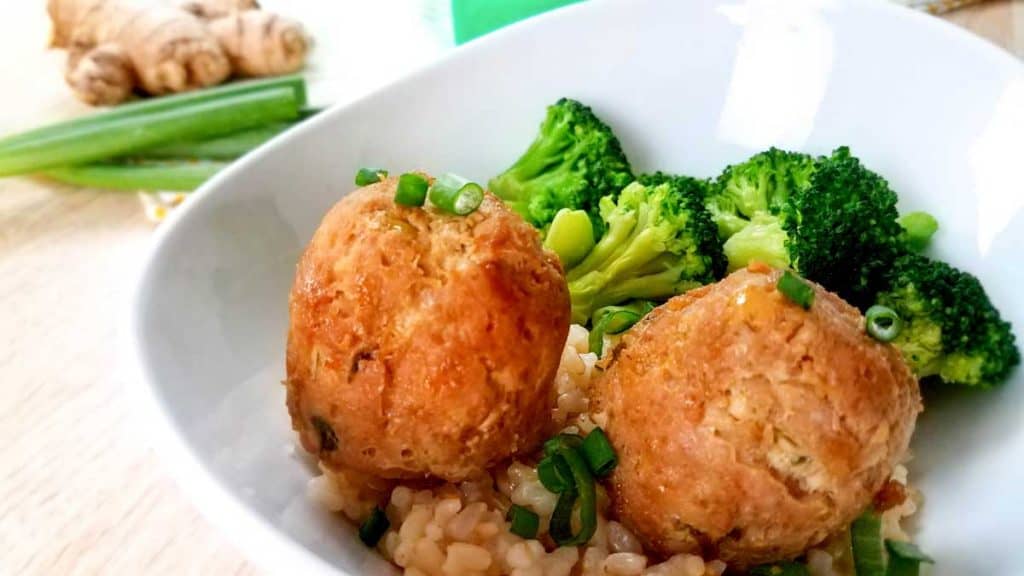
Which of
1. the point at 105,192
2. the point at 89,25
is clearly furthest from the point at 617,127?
the point at 89,25

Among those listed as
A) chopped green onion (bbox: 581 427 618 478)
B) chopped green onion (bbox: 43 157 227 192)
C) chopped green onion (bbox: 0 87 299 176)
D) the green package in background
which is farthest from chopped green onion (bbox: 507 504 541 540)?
chopped green onion (bbox: 0 87 299 176)

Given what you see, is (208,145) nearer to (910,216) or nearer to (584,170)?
(584,170)

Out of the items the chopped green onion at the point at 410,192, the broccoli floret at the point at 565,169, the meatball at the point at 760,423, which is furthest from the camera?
the broccoli floret at the point at 565,169

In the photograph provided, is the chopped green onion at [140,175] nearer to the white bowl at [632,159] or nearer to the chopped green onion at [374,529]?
the white bowl at [632,159]

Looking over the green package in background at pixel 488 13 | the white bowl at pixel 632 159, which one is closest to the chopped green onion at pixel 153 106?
the green package in background at pixel 488 13

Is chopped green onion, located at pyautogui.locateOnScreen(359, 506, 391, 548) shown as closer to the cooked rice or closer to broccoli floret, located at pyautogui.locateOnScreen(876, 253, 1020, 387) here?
the cooked rice

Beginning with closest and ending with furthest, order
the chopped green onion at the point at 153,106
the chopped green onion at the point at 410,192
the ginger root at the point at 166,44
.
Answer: the chopped green onion at the point at 410,192 < the chopped green onion at the point at 153,106 < the ginger root at the point at 166,44

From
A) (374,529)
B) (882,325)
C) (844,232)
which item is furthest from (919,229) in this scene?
(374,529)

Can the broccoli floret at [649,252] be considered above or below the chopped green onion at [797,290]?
below
